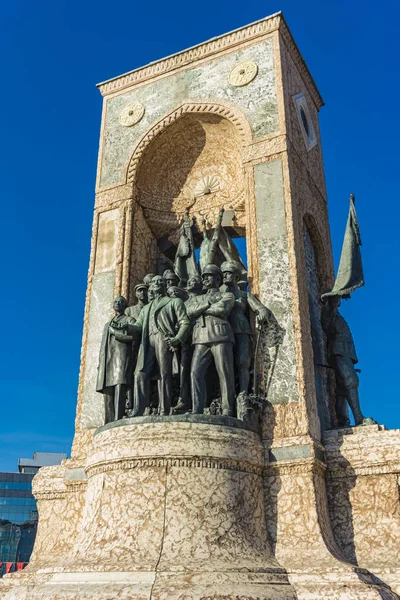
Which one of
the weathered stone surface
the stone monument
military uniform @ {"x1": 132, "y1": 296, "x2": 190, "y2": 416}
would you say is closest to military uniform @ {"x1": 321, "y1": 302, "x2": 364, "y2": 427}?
the stone monument

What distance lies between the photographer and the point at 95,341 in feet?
35.1

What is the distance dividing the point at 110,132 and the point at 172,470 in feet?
24.8

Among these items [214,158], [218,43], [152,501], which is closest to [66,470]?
[152,501]

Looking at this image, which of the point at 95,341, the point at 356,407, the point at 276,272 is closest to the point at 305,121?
the point at 276,272

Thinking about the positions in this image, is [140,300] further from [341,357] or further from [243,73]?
[243,73]

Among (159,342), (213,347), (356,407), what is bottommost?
(356,407)

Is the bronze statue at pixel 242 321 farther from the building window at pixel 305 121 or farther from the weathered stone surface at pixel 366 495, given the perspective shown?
the building window at pixel 305 121

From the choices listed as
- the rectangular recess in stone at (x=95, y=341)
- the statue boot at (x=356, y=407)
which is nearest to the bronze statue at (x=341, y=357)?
the statue boot at (x=356, y=407)

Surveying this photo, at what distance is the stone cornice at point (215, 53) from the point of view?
38.4 feet

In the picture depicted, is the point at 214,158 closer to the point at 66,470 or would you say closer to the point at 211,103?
the point at 211,103

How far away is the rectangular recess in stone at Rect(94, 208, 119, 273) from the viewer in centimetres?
1138

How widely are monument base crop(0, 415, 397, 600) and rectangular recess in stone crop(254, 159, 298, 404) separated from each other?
3.20ft

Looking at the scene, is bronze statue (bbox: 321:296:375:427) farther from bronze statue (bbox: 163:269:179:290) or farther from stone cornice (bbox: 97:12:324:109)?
stone cornice (bbox: 97:12:324:109)

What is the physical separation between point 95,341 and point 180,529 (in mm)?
4251
